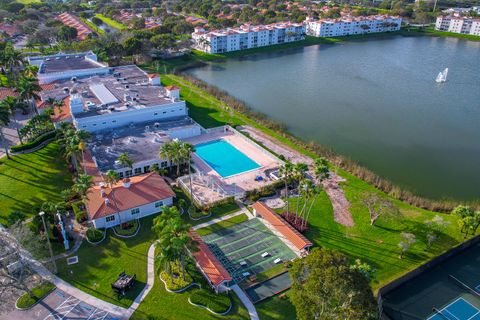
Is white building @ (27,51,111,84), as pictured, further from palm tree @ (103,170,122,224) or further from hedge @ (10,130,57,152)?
palm tree @ (103,170,122,224)

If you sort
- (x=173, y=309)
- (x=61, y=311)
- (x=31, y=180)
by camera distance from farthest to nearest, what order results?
1. (x=31, y=180)
2. (x=173, y=309)
3. (x=61, y=311)

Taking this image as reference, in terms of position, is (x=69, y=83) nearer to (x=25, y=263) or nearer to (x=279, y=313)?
(x=25, y=263)

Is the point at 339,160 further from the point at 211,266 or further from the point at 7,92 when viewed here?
the point at 7,92

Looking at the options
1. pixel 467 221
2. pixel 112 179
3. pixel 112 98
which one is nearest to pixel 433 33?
pixel 467 221

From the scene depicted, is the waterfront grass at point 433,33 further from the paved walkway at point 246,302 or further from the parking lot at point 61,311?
the parking lot at point 61,311

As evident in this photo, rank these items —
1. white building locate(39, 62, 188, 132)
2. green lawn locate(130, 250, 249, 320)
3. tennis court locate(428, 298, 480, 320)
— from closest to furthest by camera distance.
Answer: green lawn locate(130, 250, 249, 320)
tennis court locate(428, 298, 480, 320)
white building locate(39, 62, 188, 132)

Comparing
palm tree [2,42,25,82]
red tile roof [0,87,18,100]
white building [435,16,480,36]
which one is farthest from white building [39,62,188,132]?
white building [435,16,480,36]

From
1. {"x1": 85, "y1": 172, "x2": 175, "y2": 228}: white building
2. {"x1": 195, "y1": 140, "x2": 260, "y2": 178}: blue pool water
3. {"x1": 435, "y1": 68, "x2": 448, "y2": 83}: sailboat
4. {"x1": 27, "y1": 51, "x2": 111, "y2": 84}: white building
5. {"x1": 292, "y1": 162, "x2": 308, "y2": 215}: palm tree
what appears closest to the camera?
{"x1": 292, "y1": 162, "x2": 308, "y2": 215}: palm tree
